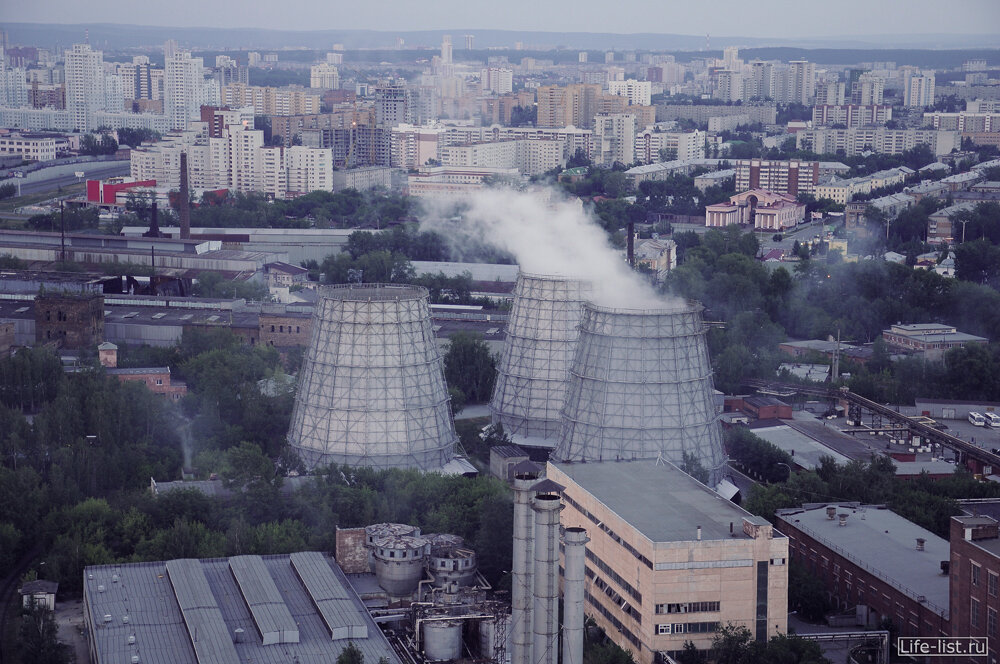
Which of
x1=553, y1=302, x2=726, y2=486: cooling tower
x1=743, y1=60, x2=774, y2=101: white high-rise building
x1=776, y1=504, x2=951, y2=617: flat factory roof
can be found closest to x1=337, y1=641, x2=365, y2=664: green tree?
x1=776, y1=504, x2=951, y2=617: flat factory roof

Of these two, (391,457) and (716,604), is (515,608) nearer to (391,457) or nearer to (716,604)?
(716,604)

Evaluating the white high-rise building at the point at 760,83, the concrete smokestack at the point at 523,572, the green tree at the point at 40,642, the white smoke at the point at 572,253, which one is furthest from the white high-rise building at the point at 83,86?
the concrete smokestack at the point at 523,572

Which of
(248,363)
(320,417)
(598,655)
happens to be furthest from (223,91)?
(598,655)

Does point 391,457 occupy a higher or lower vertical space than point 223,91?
lower

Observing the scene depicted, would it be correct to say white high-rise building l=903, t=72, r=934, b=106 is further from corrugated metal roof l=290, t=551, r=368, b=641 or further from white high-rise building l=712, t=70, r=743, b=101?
corrugated metal roof l=290, t=551, r=368, b=641

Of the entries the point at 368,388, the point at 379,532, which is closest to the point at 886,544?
the point at 379,532

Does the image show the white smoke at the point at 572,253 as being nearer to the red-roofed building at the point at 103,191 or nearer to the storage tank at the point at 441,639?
the storage tank at the point at 441,639
